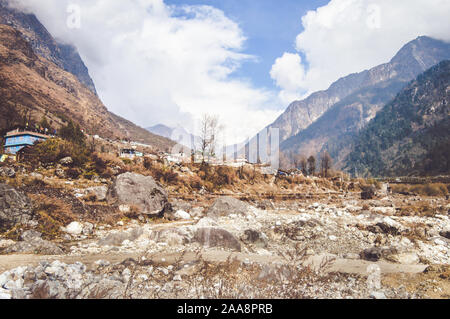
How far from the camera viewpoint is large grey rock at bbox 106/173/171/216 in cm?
1385

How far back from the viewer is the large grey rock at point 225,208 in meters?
15.9

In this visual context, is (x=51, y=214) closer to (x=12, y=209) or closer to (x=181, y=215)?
(x=12, y=209)

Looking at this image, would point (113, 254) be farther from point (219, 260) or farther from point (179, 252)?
point (219, 260)

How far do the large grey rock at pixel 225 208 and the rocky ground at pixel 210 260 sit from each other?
198cm

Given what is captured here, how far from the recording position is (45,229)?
30.5ft

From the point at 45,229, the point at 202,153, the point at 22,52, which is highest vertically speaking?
the point at 22,52

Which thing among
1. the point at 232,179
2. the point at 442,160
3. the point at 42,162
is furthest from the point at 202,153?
the point at 442,160

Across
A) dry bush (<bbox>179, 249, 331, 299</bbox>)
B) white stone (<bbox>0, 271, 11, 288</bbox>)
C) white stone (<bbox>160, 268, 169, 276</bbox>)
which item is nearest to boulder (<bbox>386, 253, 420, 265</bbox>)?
dry bush (<bbox>179, 249, 331, 299</bbox>)

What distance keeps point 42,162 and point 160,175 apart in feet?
31.3

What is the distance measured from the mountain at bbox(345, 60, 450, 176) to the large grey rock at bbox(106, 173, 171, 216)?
10937 cm

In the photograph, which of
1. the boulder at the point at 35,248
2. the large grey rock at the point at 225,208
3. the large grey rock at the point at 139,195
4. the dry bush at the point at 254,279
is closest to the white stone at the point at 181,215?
the large grey rock at the point at 139,195

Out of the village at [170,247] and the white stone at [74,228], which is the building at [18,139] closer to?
the village at [170,247]

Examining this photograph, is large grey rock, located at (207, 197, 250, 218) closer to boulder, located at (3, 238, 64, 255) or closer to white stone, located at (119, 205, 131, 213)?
white stone, located at (119, 205, 131, 213)
